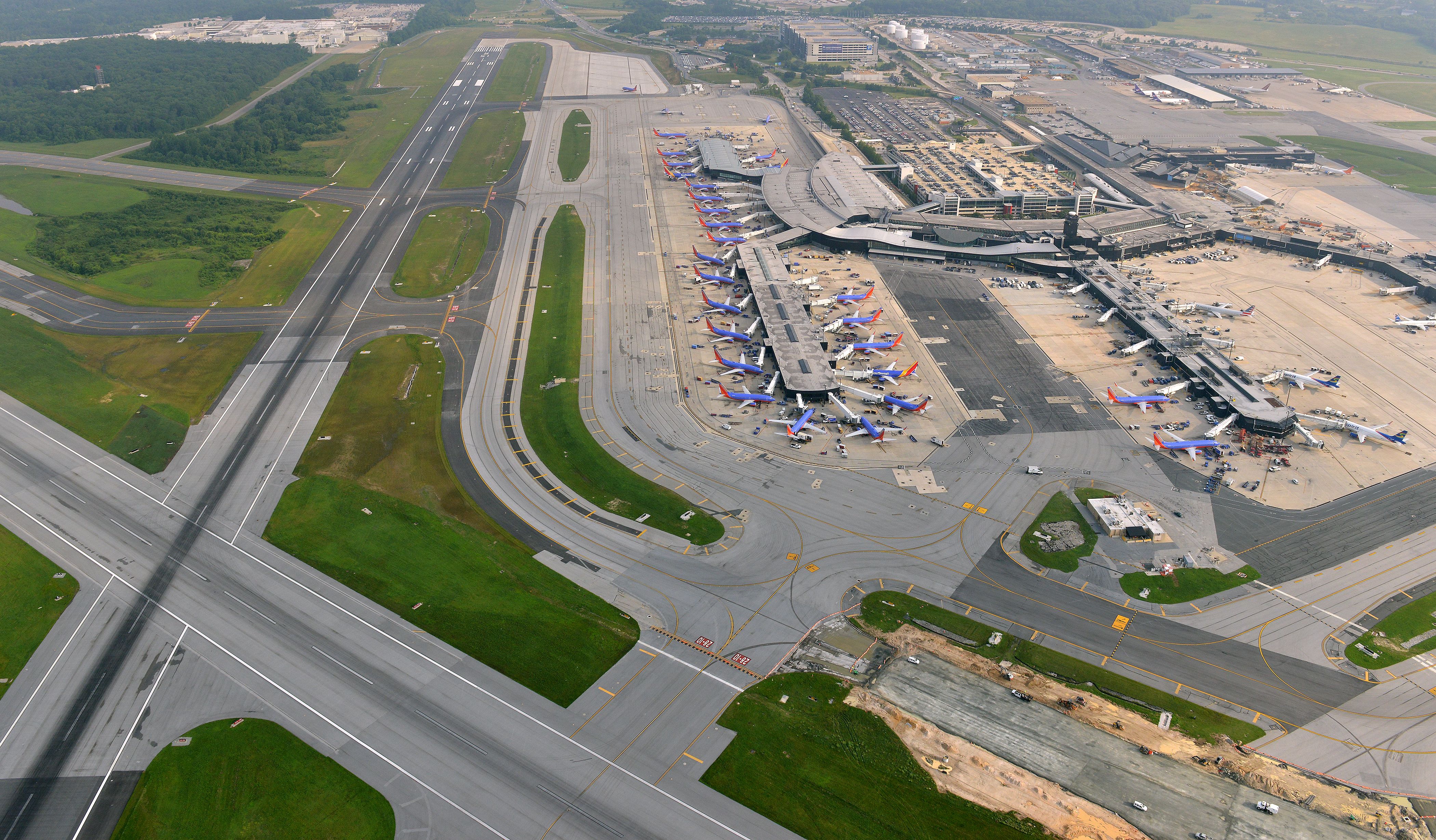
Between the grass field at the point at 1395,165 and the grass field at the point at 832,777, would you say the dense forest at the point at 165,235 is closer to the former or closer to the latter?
the grass field at the point at 832,777

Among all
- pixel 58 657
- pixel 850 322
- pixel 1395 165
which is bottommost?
pixel 58 657

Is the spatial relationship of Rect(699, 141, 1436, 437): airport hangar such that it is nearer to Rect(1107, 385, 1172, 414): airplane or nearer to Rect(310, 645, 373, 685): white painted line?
Rect(1107, 385, 1172, 414): airplane

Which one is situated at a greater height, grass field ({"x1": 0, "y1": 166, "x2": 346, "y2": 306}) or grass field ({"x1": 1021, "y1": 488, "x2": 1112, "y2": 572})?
grass field ({"x1": 0, "y1": 166, "x2": 346, "y2": 306})

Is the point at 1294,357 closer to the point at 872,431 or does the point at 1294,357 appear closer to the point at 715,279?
the point at 872,431

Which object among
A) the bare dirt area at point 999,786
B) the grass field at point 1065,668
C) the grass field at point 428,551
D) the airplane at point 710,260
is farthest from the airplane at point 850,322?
the bare dirt area at point 999,786

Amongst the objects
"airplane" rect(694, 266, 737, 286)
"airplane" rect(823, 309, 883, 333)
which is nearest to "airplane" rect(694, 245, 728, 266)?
"airplane" rect(694, 266, 737, 286)

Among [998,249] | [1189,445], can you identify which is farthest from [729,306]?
[1189,445]
